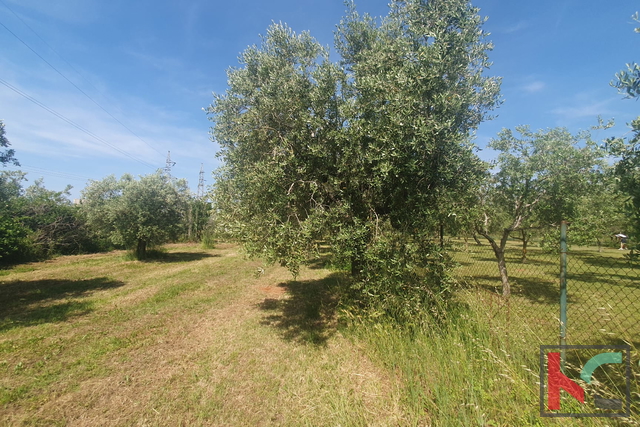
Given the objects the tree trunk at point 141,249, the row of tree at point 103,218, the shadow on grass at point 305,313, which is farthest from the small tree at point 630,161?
the tree trunk at point 141,249

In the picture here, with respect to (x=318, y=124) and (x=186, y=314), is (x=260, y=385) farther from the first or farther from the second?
(x=318, y=124)

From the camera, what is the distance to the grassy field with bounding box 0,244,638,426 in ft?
10.7

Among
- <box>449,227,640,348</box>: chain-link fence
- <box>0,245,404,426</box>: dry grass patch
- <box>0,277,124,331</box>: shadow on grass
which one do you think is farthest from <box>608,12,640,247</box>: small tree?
<box>0,277,124,331</box>: shadow on grass

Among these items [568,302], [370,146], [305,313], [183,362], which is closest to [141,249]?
[305,313]

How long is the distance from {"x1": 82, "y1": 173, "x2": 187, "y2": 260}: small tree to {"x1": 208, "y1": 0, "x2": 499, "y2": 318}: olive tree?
1281 cm

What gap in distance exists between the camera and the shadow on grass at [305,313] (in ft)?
20.5

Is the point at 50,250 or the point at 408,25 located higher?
the point at 408,25

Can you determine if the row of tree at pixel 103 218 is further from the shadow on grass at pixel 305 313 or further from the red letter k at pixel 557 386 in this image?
the red letter k at pixel 557 386

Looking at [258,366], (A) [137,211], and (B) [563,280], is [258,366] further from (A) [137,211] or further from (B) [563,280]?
(A) [137,211]

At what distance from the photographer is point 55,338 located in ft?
18.6

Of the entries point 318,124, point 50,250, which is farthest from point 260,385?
point 50,250

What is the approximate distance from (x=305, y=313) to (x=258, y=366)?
2.98 m

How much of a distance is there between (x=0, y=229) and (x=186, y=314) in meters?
7.14

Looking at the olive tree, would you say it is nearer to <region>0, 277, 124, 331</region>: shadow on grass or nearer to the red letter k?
the red letter k
